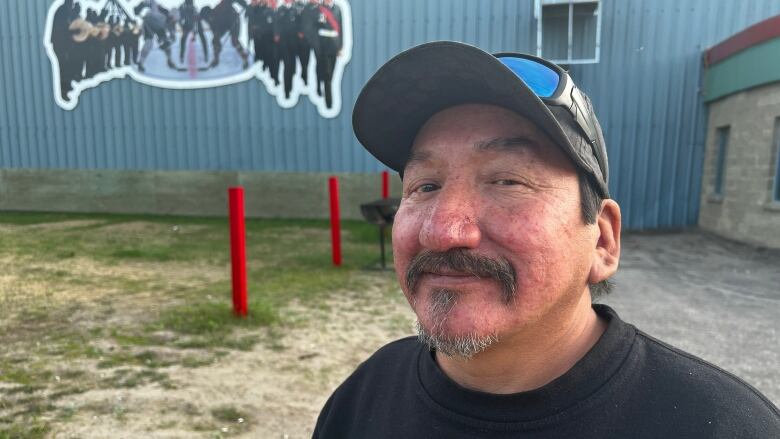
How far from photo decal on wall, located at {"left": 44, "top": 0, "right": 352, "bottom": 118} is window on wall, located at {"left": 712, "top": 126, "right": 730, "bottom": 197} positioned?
346 inches

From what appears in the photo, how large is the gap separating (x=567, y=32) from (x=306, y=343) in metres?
10.5

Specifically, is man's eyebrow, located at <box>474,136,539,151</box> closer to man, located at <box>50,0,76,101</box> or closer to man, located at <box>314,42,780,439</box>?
man, located at <box>314,42,780,439</box>

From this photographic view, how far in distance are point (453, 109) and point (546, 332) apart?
569 millimetres

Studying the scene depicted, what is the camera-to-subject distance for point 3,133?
1474 cm

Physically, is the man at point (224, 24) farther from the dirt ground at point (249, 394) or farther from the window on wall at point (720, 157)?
the window on wall at point (720, 157)

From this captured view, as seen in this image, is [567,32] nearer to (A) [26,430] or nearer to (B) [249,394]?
(B) [249,394]

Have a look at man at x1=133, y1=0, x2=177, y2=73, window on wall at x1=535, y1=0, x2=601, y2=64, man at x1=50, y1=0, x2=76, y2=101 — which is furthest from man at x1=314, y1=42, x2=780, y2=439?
man at x1=50, y1=0, x2=76, y2=101

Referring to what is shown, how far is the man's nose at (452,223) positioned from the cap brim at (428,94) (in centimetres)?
22

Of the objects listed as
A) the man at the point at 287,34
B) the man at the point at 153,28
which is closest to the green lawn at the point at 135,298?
the man at the point at 287,34

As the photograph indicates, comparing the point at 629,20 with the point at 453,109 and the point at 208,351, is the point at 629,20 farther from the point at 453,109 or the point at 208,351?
the point at 453,109

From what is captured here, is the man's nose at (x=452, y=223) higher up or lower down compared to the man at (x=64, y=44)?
lower down

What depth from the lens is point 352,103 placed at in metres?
12.5

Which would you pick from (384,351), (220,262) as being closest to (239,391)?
(384,351)

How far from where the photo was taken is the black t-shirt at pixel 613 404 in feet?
3.25
